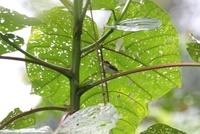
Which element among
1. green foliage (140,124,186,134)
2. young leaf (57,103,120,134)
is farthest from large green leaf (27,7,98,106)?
young leaf (57,103,120,134)

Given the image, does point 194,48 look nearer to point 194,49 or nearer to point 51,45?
point 194,49

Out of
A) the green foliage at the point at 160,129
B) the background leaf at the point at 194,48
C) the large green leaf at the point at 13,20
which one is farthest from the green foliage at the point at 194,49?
the large green leaf at the point at 13,20

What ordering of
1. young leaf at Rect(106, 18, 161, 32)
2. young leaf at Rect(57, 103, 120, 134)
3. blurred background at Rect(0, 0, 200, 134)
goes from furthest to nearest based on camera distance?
blurred background at Rect(0, 0, 200, 134) → young leaf at Rect(106, 18, 161, 32) → young leaf at Rect(57, 103, 120, 134)

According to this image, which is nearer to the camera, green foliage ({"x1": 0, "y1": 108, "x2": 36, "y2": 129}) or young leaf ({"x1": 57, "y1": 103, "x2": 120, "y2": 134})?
young leaf ({"x1": 57, "y1": 103, "x2": 120, "y2": 134})

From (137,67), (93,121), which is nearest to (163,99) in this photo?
(137,67)

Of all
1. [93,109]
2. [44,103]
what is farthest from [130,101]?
[44,103]

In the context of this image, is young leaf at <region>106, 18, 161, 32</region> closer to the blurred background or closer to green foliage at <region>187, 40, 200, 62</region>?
green foliage at <region>187, 40, 200, 62</region>
